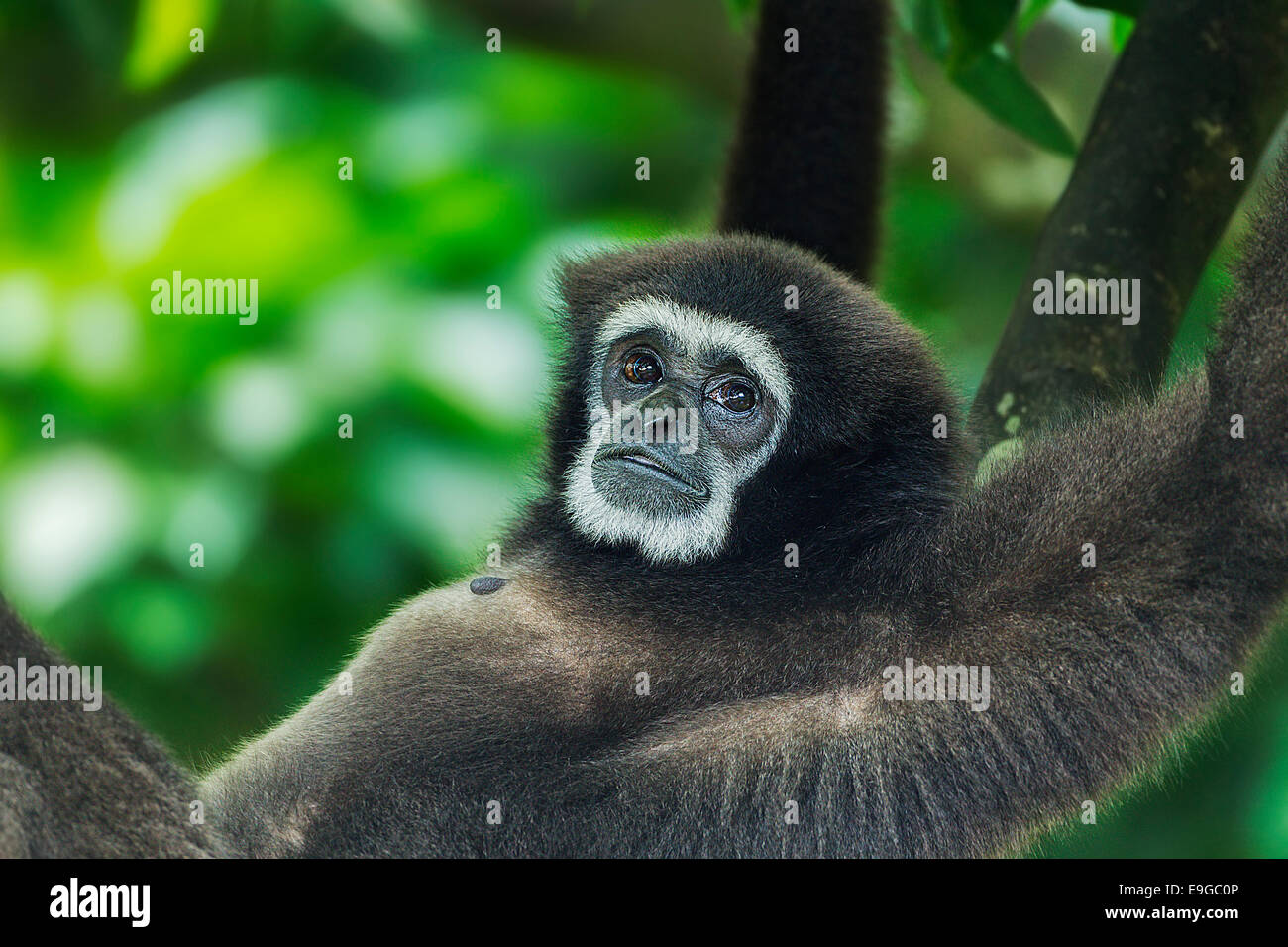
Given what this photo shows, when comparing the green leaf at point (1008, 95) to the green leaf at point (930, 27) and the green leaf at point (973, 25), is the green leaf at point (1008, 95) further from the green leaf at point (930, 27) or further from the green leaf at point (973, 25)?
the green leaf at point (973, 25)

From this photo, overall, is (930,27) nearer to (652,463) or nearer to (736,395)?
(736,395)

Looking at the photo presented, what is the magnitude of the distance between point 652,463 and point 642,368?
1.52ft

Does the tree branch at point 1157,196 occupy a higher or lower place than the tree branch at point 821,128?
lower

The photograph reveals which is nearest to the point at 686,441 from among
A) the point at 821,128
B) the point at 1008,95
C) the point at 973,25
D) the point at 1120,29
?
the point at 973,25

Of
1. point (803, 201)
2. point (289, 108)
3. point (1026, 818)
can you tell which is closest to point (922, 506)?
point (1026, 818)

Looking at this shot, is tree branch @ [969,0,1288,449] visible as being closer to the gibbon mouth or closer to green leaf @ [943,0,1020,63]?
green leaf @ [943,0,1020,63]

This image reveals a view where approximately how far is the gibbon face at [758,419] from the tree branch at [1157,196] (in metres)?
0.44

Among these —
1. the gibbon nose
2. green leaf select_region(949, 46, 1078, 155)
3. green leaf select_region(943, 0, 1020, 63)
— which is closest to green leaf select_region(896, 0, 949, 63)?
green leaf select_region(949, 46, 1078, 155)

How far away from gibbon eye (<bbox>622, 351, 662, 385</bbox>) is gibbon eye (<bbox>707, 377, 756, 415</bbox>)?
0.27m

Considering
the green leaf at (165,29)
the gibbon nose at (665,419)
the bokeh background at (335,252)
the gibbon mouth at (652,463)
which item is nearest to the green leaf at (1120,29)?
the bokeh background at (335,252)

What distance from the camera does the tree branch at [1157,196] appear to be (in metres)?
5.09

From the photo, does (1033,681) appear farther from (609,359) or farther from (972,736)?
(609,359)

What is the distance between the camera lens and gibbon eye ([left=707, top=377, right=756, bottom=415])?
16.6 ft

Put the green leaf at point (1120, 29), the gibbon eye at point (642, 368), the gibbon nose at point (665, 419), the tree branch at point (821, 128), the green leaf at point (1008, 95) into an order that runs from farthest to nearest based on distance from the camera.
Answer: the tree branch at point (821, 128), the green leaf at point (1120, 29), the green leaf at point (1008, 95), the gibbon eye at point (642, 368), the gibbon nose at point (665, 419)
